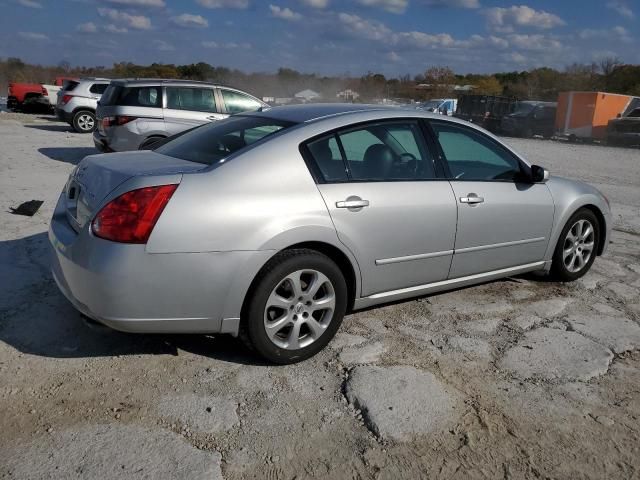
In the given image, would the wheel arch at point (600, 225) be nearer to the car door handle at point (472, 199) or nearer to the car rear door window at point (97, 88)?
the car door handle at point (472, 199)

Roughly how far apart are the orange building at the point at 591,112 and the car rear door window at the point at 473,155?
24.9 metres

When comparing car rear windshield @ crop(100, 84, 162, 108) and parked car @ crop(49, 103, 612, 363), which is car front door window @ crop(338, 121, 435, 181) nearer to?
parked car @ crop(49, 103, 612, 363)

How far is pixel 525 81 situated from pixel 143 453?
181ft

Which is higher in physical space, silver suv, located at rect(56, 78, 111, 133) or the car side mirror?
the car side mirror

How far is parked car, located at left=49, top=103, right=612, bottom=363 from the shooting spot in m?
3.06

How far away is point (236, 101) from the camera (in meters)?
11.3

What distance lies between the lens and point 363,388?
3.26 m

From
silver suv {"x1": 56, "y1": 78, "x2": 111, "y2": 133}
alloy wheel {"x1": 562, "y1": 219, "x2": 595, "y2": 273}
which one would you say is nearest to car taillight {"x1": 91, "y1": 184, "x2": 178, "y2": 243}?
alloy wheel {"x1": 562, "y1": 219, "x2": 595, "y2": 273}

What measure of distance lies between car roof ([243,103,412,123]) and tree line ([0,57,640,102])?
34.8 metres

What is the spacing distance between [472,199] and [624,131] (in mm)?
24141

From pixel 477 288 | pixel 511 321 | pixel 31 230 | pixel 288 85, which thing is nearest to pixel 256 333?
pixel 511 321

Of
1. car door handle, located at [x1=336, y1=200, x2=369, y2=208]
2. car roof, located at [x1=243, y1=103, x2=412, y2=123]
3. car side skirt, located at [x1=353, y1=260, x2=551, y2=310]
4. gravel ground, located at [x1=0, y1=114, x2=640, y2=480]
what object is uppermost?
car roof, located at [x1=243, y1=103, x2=412, y2=123]

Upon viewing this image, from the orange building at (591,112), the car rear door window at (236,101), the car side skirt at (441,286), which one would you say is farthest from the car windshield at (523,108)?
the car side skirt at (441,286)

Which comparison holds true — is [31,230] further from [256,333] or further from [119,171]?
[256,333]
